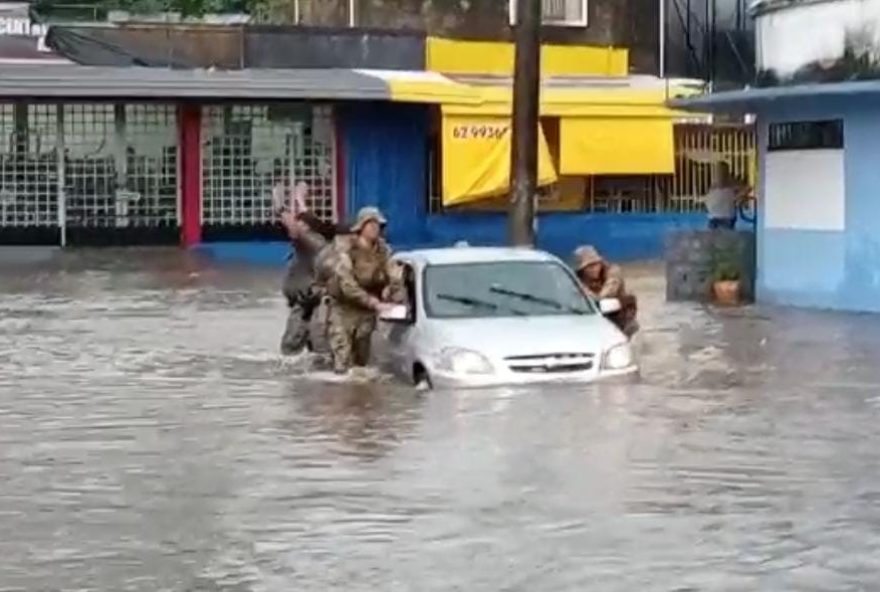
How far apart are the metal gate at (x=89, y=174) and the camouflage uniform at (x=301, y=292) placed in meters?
20.3

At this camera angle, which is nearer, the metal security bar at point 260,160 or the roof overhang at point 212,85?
the roof overhang at point 212,85

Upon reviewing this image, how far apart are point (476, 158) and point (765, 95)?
47.0 ft

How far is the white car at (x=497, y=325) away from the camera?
16.8 metres

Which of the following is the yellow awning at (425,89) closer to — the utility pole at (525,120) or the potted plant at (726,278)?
the potted plant at (726,278)

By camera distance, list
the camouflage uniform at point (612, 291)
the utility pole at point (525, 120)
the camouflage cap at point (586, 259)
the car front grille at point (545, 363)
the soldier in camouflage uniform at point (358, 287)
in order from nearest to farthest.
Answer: the car front grille at point (545, 363), the soldier in camouflage uniform at point (358, 287), the camouflage uniform at point (612, 291), the camouflage cap at point (586, 259), the utility pole at point (525, 120)

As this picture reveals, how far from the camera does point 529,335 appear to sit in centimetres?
1702

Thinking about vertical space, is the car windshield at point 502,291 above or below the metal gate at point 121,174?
below

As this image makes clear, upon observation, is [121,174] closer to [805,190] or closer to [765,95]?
[805,190]

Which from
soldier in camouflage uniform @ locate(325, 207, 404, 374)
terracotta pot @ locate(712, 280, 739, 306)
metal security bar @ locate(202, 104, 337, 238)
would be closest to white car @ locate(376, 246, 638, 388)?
soldier in camouflage uniform @ locate(325, 207, 404, 374)

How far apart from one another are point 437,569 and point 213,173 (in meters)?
31.2

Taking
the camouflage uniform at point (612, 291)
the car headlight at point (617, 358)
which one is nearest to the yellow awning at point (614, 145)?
the camouflage uniform at point (612, 291)

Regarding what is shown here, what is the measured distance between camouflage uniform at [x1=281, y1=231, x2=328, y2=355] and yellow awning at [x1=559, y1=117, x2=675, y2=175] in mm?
19866

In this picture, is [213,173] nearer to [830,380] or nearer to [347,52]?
[347,52]

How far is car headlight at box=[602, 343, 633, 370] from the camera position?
17.0 meters
